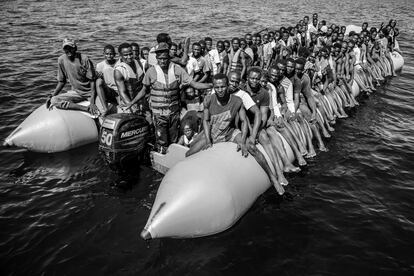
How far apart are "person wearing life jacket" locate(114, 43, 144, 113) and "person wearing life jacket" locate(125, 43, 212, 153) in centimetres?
48

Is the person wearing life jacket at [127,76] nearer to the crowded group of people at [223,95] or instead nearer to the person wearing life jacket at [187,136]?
the crowded group of people at [223,95]

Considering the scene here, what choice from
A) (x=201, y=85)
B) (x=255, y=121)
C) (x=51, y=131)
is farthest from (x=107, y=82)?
(x=255, y=121)

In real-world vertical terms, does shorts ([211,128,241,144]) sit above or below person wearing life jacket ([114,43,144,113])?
below

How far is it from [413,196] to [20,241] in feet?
25.8

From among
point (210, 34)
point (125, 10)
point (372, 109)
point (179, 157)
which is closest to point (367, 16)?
point (210, 34)

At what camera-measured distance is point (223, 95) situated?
18.2 feet

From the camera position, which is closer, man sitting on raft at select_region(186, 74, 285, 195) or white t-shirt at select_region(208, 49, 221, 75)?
man sitting on raft at select_region(186, 74, 285, 195)

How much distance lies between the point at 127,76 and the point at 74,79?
54.8 inches

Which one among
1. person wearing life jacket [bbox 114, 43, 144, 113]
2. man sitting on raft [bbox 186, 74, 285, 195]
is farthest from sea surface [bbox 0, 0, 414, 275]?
person wearing life jacket [bbox 114, 43, 144, 113]

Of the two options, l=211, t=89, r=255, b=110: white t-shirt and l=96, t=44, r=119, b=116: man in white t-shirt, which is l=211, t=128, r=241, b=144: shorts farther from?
l=96, t=44, r=119, b=116: man in white t-shirt

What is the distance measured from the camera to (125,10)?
1283 inches

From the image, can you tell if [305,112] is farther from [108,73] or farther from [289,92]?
[108,73]

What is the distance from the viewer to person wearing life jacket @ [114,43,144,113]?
7066 millimetres

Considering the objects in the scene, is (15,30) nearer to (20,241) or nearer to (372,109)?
(20,241)
